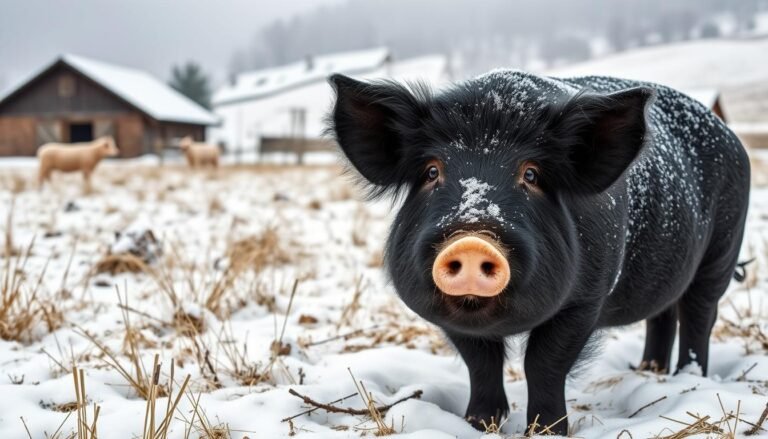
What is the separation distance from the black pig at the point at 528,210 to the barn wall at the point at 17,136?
103 feet

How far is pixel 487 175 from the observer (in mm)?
1751

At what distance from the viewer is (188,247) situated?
16.5 ft

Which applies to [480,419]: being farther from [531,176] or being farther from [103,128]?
[103,128]

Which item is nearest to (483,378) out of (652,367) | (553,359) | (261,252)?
(553,359)

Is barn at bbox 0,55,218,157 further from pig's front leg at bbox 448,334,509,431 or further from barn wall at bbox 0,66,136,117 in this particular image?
pig's front leg at bbox 448,334,509,431

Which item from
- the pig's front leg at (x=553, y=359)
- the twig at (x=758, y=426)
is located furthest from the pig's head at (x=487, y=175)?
the twig at (x=758, y=426)

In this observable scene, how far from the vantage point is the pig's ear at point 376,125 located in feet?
6.44

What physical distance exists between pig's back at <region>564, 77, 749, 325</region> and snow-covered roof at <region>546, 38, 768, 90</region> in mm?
37826

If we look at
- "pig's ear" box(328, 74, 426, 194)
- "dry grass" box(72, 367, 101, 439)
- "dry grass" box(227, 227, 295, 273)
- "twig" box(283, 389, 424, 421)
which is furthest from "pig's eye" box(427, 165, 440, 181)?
"dry grass" box(227, 227, 295, 273)

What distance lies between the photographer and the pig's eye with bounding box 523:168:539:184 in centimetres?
182

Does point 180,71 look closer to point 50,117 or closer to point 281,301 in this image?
point 50,117

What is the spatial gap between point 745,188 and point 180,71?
163 ft

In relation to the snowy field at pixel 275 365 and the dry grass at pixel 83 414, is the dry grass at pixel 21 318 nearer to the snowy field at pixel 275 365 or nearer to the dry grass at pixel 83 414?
the snowy field at pixel 275 365

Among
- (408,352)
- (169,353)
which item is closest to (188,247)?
(169,353)
